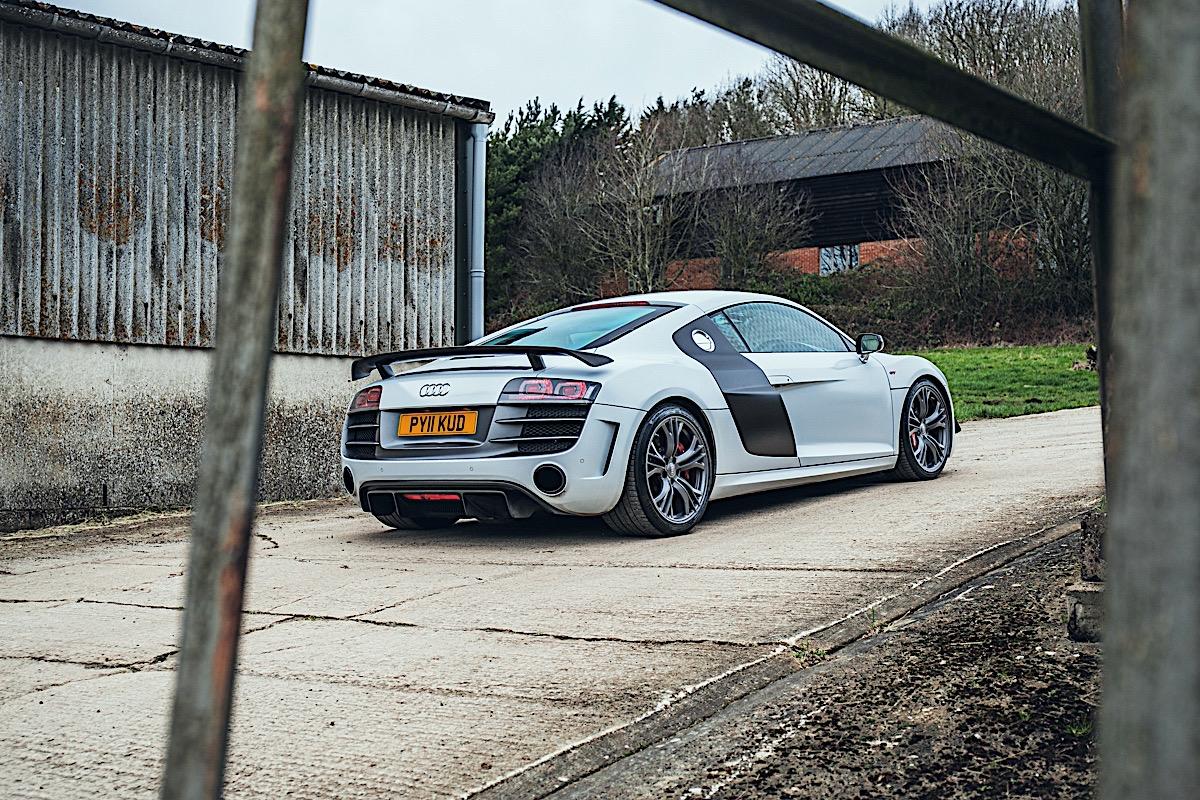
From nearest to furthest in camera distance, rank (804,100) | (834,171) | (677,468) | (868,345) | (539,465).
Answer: (539,465), (677,468), (868,345), (834,171), (804,100)

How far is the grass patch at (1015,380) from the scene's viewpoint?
54.7 feet

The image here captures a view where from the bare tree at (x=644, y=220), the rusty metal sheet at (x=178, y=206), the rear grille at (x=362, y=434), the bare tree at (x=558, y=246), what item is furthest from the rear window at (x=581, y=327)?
the bare tree at (x=558, y=246)

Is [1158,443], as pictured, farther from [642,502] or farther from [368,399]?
[368,399]

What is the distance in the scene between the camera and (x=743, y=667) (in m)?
3.60

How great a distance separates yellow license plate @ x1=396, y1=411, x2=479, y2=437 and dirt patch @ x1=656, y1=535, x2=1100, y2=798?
2.97 meters

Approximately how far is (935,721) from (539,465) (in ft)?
11.3

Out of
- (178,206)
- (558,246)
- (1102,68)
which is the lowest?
(1102,68)

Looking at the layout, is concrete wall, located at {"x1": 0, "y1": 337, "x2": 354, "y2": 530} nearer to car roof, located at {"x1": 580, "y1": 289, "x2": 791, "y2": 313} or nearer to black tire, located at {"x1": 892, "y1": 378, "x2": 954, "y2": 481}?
car roof, located at {"x1": 580, "y1": 289, "x2": 791, "y2": 313}

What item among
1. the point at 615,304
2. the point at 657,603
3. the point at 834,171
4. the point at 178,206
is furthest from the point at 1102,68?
the point at 834,171

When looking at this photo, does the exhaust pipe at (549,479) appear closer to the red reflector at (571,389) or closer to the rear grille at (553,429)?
the rear grille at (553,429)

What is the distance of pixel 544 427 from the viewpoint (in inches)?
246

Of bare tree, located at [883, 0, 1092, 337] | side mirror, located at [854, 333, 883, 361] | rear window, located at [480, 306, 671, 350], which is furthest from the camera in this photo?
bare tree, located at [883, 0, 1092, 337]

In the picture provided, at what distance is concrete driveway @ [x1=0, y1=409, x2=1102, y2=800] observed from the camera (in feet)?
9.84

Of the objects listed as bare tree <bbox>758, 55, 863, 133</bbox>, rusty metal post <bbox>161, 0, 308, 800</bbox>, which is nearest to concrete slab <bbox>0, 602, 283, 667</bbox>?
rusty metal post <bbox>161, 0, 308, 800</bbox>
